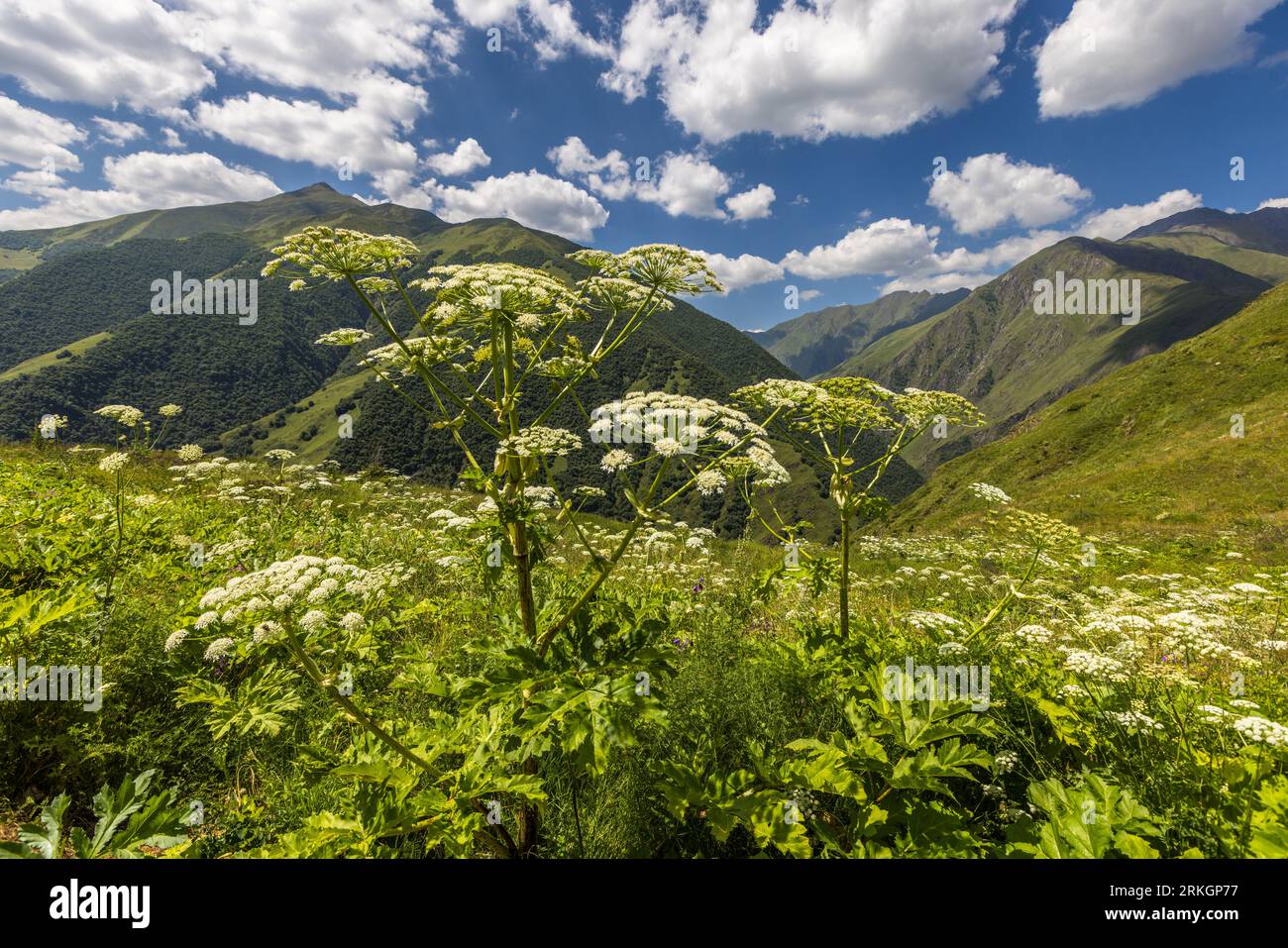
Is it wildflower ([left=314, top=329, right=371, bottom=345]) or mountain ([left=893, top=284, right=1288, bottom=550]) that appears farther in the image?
mountain ([left=893, top=284, right=1288, bottom=550])

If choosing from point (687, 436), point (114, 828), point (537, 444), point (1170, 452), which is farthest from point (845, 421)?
point (1170, 452)

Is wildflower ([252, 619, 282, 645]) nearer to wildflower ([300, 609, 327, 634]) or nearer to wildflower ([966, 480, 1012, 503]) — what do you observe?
wildflower ([300, 609, 327, 634])

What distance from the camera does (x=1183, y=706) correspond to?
4883 mm

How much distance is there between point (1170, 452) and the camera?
174ft

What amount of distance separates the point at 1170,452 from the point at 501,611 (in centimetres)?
7413

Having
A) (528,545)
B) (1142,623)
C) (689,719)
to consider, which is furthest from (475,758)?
(1142,623)

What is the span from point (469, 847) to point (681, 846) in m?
1.88

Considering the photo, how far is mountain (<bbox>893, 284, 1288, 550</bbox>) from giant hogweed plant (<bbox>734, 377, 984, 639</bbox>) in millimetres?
15693

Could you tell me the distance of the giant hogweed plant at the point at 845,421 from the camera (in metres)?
6.04

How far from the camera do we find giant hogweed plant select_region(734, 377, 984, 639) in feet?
19.8

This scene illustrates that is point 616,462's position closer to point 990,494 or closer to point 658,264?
point 658,264

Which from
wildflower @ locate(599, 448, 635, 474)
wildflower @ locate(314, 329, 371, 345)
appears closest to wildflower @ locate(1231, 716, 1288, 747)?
wildflower @ locate(599, 448, 635, 474)

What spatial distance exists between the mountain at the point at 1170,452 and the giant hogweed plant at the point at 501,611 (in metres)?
19.4
